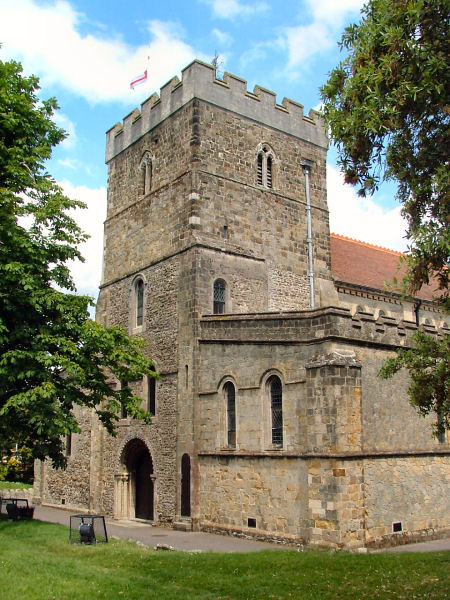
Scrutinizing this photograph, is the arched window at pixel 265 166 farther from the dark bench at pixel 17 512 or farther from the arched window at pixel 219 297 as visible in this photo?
the dark bench at pixel 17 512

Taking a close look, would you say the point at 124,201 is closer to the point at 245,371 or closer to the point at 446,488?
the point at 245,371

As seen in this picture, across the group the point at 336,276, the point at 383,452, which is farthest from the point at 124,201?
the point at 383,452

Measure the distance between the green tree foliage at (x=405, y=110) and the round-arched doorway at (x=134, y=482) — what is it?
16.1 meters

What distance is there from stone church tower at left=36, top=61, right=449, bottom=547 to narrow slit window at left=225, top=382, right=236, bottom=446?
0.18ft

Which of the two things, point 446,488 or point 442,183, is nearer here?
point 442,183

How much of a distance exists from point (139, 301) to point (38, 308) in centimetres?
919

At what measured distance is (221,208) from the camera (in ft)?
75.5

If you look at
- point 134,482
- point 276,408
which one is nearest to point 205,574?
point 276,408

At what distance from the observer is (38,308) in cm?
1583

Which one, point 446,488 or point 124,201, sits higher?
point 124,201

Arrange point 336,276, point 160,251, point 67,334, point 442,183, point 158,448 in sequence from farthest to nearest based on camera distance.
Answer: point 336,276, point 160,251, point 158,448, point 67,334, point 442,183

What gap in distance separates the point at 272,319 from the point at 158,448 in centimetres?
692

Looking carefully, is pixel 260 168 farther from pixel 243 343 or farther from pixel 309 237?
pixel 243 343

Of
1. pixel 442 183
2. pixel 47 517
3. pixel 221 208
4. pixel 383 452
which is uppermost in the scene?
pixel 221 208
